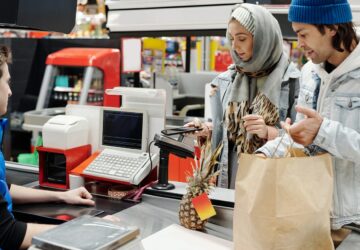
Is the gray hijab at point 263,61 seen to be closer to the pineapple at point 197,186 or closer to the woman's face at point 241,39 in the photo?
the woman's face at point 241,39

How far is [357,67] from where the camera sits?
1467 millimetres

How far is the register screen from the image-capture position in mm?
2291

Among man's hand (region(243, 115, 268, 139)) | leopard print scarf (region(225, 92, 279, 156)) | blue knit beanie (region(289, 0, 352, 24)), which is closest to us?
blue knit beanie (region(289, 0, 352, 24))

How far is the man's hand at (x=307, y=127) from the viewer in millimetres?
1377

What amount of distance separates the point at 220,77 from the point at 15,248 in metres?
1.35

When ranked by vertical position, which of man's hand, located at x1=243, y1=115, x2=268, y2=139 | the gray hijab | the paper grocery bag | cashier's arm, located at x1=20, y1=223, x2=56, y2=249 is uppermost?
the gray hijab

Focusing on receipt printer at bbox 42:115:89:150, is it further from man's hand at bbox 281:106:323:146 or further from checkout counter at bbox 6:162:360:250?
man's hand at bbox 281:106:323:146

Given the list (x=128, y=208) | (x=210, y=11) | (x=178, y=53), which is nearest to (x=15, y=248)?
(x=128, y=208)

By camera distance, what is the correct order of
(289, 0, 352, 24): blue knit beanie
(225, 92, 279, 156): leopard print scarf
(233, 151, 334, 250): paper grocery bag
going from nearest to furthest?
(233, 151, 334, 250): paper grocery bag
(289, 0, 352, 24): blue knit beanie
(225, 92, 279, 156): leopard print scarf

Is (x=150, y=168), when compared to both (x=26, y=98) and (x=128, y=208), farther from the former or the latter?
(x=26, y=98)

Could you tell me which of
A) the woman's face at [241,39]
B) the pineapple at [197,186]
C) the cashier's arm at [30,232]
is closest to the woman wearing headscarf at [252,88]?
the woman's face at [241,39]

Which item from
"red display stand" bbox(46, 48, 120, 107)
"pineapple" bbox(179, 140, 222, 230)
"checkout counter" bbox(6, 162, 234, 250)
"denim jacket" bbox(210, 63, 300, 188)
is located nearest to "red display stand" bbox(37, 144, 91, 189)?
"checkout counter" bbox(6, 162, 234, 250)

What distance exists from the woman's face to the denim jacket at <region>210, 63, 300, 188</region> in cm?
21

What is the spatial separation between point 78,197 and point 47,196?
15 cm
